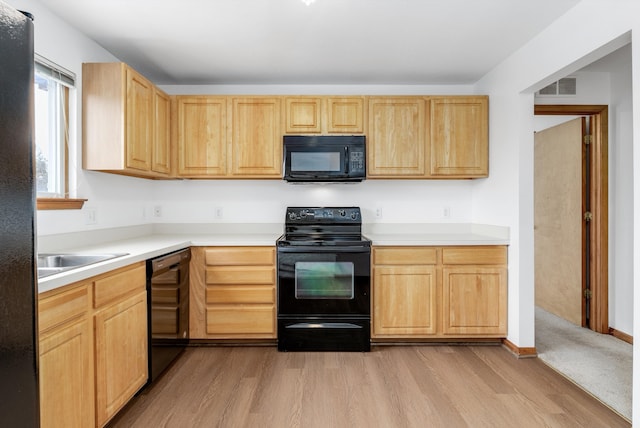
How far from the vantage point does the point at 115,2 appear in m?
2.09

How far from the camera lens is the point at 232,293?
2873 millimetres

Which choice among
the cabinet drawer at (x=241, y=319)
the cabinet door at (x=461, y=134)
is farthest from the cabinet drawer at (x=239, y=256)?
the cabinet door at (x=461, y=134)

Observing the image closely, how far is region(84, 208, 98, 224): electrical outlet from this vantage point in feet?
8.16

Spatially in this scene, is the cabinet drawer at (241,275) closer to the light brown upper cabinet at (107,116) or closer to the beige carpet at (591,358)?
the light brown upper cabinet at (107,116)

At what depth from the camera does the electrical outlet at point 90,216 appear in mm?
2488

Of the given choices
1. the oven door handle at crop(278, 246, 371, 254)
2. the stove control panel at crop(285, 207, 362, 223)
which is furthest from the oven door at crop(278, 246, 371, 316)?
the stove control panel at crop(285, 207, 362, 223)

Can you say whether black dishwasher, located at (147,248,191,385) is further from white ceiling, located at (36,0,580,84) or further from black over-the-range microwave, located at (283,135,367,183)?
white ceiling, located at (36,0,580,84)

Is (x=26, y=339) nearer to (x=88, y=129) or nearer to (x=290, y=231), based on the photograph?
(x=88, y=129)

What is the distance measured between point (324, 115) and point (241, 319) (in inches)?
71.8

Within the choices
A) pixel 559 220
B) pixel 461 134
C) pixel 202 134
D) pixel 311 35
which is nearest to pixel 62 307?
pixel 202 134

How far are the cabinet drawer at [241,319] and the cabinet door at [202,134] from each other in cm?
116

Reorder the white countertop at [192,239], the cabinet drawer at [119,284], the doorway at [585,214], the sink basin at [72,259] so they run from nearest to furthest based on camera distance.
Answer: the cabinet drawer at [119,284] < the white countertop at [192,239] < the sink basin at [72,259] < the doorway at [585,214]

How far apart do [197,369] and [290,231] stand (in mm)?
1367

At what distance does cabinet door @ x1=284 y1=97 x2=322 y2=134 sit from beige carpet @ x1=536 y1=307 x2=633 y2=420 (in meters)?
2.53
